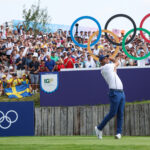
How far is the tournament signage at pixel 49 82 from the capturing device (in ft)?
55.8

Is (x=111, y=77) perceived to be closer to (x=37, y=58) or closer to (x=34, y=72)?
(x=34, y=72)

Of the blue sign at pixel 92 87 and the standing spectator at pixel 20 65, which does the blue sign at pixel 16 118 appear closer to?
the blue sign at pixel 92 87

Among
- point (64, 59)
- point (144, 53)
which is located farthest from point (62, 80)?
point (144, 53)

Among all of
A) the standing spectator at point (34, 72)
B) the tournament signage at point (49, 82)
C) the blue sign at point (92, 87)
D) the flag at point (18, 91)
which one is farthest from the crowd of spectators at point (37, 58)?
the tournament signage at point (49, 82)

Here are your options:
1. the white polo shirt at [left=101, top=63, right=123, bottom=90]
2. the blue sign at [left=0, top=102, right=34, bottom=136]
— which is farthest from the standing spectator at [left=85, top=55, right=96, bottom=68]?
the white polo shirt at [left=101, top=63, right=123, bottom=90]

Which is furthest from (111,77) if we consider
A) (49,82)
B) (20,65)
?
(20,65)

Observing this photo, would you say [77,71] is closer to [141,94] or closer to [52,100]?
[52,100]

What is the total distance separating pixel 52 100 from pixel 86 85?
146cm

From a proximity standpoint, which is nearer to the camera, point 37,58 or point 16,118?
point 16,118

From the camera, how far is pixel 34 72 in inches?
739

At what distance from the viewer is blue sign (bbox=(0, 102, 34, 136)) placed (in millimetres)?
15562

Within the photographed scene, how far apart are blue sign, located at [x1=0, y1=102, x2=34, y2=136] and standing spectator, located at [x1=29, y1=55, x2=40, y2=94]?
307cm

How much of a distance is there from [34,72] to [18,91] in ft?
3.48

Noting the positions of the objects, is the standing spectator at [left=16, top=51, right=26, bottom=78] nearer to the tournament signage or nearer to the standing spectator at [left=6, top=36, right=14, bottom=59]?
the standing spectator at [left=6, top=36, right=14, bottom=59]
